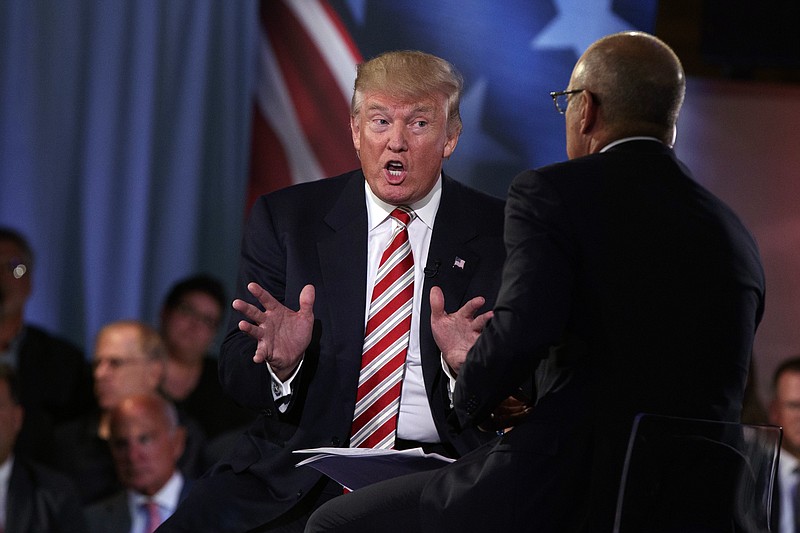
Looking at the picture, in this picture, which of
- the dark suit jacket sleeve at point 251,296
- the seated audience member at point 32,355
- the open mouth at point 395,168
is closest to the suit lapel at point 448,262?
the open mouth at point 395,168

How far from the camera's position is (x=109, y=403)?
505 centimetres

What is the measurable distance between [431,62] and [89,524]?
108 inches

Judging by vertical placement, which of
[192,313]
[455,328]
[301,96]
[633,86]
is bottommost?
[192,313]

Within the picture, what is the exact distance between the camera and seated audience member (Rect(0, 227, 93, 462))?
509cm

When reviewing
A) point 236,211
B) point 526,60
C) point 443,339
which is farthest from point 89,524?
point 443,339

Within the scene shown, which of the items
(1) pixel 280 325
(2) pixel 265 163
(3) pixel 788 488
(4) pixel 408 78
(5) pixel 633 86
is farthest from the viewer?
(2) pixel 265 163

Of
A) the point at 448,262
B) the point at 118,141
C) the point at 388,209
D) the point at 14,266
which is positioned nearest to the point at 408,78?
the point at 388,209

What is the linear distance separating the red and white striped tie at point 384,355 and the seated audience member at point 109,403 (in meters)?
2.55

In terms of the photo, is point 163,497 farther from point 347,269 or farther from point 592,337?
point 592,337

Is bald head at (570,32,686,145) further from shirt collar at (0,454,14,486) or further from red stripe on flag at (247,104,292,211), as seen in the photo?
shirt collar at (0,454,14,486)

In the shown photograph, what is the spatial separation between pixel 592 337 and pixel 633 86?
50 cm

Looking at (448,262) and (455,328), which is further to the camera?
(448,262)

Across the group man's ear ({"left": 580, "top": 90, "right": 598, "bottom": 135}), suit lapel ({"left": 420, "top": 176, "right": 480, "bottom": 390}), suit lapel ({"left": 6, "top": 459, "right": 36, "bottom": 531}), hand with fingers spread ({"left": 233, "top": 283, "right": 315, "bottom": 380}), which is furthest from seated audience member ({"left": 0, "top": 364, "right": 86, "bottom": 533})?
man's ear ({"left": 580, "top": 90, "right": 598, "bottom": 135})

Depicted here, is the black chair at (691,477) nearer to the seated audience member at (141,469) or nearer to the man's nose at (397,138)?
the man's nose at (397,138)
